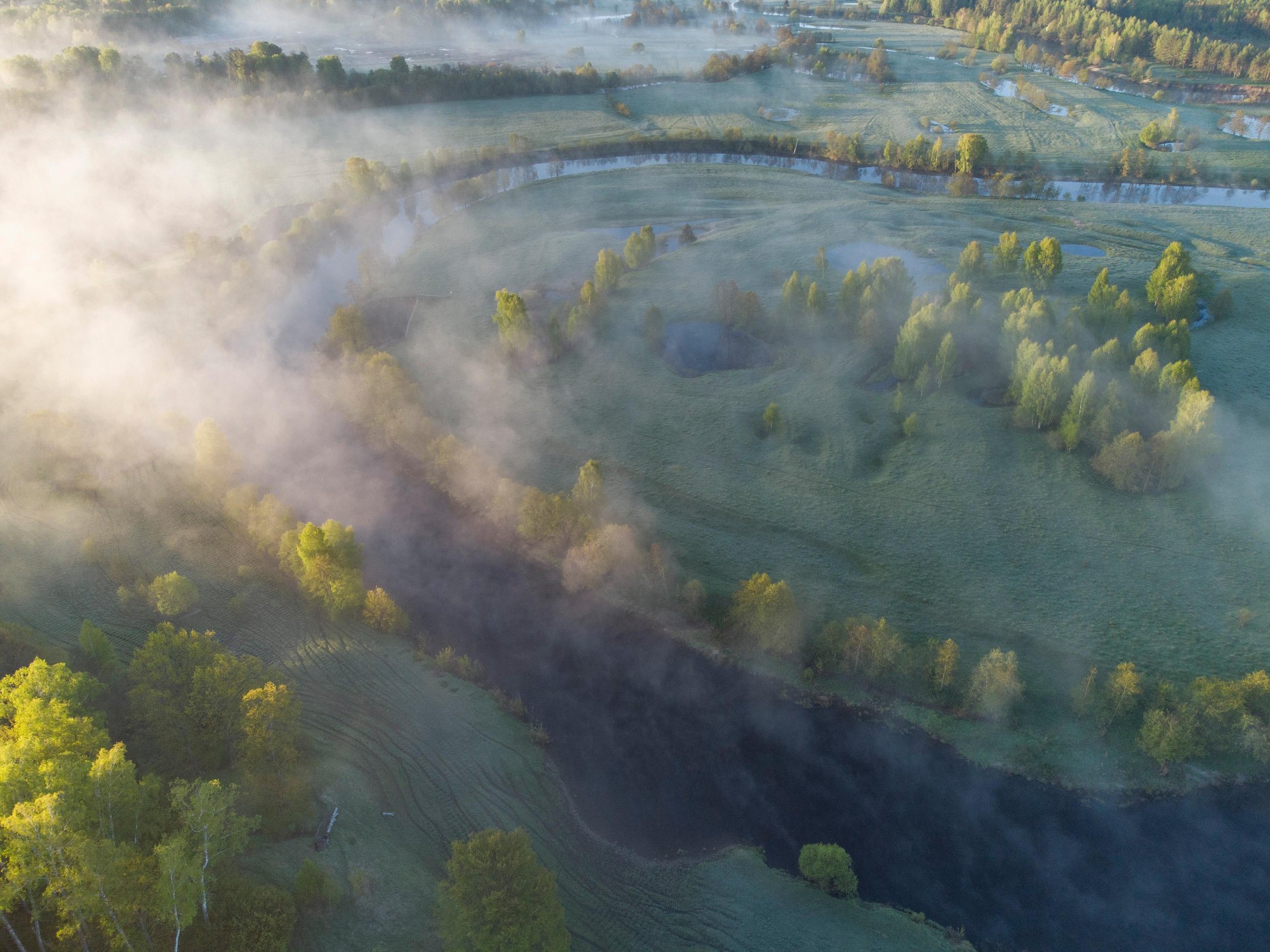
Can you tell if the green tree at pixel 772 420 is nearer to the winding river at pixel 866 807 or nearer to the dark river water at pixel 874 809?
the winding river at pixel 866 807

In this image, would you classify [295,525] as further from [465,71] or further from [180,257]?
[465,71]

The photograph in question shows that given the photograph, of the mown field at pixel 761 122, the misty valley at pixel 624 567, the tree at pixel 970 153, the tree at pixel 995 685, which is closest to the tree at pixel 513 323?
the misty valley at pixel 624 567

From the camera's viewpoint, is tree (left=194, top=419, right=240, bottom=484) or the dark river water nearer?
the dark river water

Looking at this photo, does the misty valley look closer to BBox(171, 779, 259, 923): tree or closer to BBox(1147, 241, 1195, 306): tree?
BBox(171, 779, 259, 923): tree

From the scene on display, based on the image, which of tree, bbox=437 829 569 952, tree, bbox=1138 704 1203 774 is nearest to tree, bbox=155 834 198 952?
tree, bbox=437 829 569 952

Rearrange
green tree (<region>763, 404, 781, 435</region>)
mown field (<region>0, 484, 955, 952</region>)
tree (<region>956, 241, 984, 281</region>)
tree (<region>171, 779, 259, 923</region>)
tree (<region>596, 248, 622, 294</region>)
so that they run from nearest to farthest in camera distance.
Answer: tree (<region>171, 779, 259, 923</region>) → mown field (<region>0, 484, 955, 952</region>) → green tree (<region>763, 404, 781, 435</region>) → tree (<region>956, 241, 984, 281</region>) → tree (<region>596, 248, 622, 294</region>)

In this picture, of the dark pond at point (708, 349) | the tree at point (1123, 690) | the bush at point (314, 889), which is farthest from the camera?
the dark pond at point (708, 349)

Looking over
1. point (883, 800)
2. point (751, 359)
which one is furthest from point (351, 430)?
point (883, 800)
